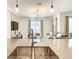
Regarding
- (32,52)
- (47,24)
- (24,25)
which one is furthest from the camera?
(47,24)

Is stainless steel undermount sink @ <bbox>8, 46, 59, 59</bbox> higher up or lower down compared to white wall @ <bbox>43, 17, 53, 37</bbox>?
lower down

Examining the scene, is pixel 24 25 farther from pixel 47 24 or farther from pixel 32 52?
pixel 32 52

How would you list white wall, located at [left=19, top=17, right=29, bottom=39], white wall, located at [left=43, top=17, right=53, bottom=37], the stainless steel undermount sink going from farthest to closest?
white wall, located at [left=43, top=17, right=53, bottom=37]
white wall, located at [left=19, top=17, right=29, bottom=39]
the stainless steel undermount sink

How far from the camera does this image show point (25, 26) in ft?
41.9

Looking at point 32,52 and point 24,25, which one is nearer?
point 32,52

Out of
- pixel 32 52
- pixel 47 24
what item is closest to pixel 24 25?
pixel 47 24

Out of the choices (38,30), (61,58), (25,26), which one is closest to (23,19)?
(25,26)

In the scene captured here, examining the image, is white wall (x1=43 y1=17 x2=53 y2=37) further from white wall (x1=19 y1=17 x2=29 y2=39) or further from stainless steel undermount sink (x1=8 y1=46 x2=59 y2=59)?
stainless steel undermount sink (x1=8 y1=46 x2=59 y2=59)

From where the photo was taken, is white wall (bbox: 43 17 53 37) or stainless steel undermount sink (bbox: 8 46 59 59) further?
white wall (bbox: 43 17 53 37)

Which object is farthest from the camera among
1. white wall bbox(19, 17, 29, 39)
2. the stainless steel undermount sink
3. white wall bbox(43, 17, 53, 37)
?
white wall bbox(43, 17, 53, 37)

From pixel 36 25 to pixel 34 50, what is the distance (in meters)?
10.4

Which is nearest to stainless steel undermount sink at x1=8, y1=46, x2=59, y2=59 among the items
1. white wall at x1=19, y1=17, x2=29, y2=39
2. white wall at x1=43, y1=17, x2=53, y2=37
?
white wall at x1=19, y1=17, x2=29, y2=39
